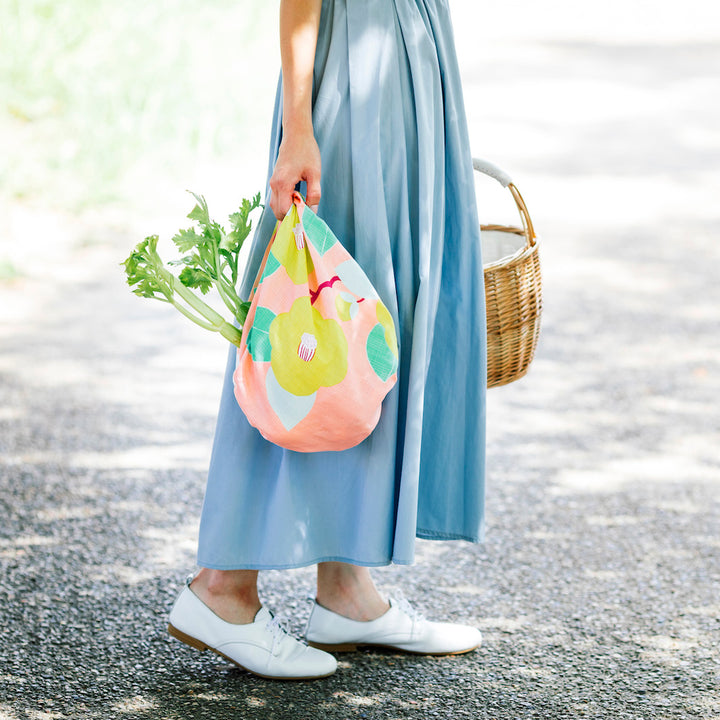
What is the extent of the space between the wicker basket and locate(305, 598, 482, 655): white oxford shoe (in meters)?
0.56

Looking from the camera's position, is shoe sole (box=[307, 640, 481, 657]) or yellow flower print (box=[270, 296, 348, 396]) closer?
yellow flower print (box=[270, 296, 348, 396])

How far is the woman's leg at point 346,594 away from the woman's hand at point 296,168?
831 mm

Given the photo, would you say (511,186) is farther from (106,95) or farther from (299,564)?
(106,95)

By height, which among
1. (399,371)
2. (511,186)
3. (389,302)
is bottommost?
(399,371)

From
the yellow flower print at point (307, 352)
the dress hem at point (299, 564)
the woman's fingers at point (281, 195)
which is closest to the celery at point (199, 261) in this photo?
the woman's fingers at point (281, 195)

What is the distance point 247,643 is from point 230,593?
0.36 feet

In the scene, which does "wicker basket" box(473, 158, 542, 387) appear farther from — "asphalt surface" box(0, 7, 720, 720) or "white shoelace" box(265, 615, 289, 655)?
"white shoelace" box(265, 615, 289, 655)

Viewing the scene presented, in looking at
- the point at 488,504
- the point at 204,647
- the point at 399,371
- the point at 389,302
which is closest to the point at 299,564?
the point at 204,647

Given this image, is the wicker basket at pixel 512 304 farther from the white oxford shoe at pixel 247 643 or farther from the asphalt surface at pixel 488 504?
the white oxford shoe at pixel 247 643

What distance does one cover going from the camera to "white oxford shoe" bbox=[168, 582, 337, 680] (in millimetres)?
2328

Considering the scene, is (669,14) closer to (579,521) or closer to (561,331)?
(561,331)

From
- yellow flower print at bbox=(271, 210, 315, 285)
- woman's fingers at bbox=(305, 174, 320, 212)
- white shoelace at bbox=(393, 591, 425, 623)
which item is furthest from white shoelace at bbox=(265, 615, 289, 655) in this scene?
woman's fingers at bbox=(305, 174, 320, 212)

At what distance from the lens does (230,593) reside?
234 cm

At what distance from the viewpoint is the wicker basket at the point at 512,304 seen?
2.41 metres
